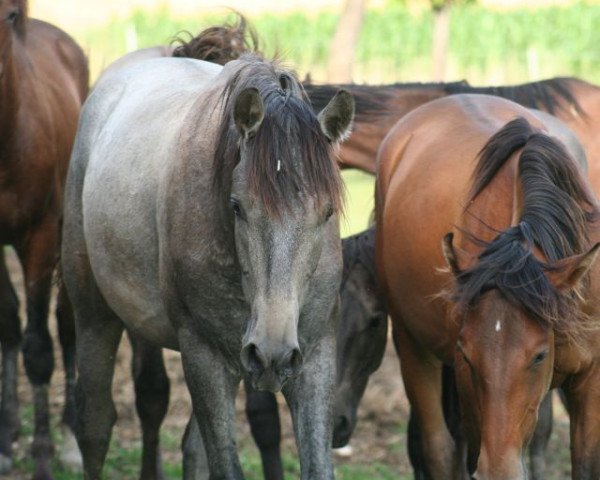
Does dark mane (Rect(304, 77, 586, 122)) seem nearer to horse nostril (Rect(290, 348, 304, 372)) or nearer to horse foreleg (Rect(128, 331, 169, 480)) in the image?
horse foreleg (Rect(128, 331, 169, 480))

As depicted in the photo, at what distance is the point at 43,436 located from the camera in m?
6.77

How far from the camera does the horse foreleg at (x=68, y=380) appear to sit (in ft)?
23.2

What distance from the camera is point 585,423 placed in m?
4.74

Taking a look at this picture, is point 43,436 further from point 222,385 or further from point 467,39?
point 467,39

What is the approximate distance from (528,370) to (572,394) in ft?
2.52

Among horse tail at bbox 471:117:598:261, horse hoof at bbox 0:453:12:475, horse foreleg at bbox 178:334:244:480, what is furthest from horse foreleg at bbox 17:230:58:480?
horse tail at bbox 471:117:598:261

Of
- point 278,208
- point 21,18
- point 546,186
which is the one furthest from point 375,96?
point 278,208

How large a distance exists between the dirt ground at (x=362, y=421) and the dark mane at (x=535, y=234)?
3.07 meters

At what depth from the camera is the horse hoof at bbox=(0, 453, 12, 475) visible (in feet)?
22.4

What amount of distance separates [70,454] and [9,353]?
0.71 metres

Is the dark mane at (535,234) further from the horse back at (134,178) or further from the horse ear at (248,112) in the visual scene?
the horse back at (134,178)

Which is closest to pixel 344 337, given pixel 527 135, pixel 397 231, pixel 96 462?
pixel 397 231

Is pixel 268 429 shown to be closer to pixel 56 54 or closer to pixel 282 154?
pixel 282 154

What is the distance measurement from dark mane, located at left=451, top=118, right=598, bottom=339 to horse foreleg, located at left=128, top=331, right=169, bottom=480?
2.13 metres
